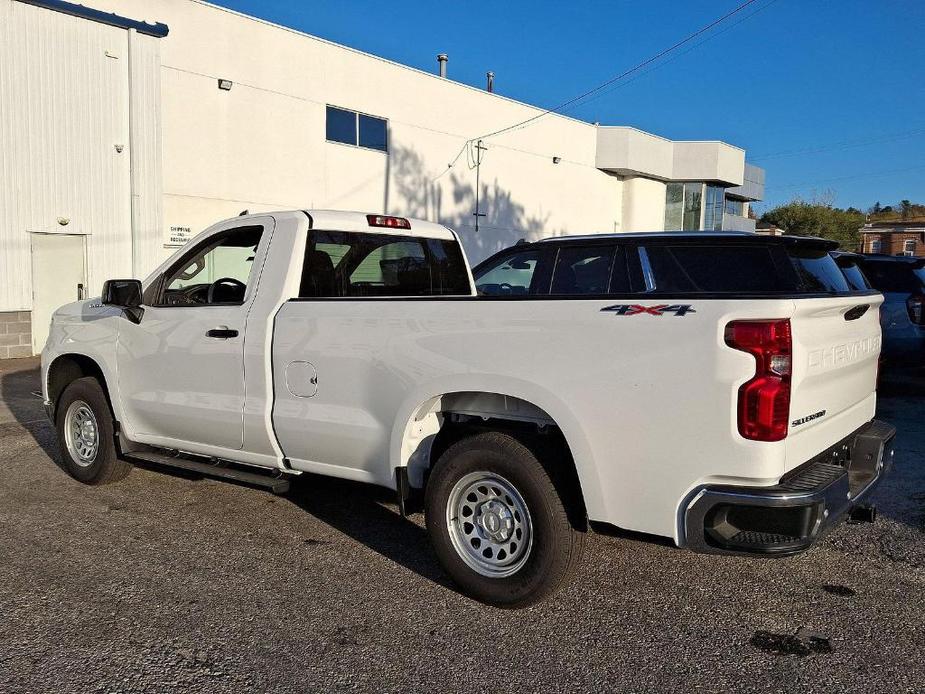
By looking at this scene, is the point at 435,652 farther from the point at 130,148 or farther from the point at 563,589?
the point at 130,148

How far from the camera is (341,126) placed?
20250mm

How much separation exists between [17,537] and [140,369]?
130 centimetres

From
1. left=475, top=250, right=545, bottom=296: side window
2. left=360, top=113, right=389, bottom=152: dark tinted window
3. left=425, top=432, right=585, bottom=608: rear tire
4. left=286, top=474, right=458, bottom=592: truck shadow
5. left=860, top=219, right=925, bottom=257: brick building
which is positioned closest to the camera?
left=425, top=432, right=585, bottom=608: rear tire

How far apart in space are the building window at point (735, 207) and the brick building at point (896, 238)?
2844 centimetres

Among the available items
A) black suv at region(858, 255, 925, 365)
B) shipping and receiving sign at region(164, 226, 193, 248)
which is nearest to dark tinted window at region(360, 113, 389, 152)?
shipping and receiving sign at region(164, 226, 193, 248)

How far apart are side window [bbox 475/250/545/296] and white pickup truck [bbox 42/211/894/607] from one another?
6.71 ft

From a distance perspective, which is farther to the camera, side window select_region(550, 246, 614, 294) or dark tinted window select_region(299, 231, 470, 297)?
side window select_region(550, 246, 614, 294)

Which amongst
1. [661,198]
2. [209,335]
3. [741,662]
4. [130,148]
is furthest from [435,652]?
[661,198]

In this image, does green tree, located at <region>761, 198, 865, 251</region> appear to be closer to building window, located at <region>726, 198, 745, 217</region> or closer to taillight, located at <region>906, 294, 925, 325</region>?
building window, located at <region>726, 198, 745, 217</region>

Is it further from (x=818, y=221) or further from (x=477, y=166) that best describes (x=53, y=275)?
(x=818, y=221)

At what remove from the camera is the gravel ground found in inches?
133

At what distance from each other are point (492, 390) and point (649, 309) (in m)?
0.88

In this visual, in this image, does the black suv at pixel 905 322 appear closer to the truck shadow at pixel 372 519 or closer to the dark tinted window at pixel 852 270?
the dark tinted window at pixel 852 270

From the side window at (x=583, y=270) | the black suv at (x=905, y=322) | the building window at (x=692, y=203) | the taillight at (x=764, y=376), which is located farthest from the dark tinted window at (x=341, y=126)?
the building window at (x=692, y=203)
